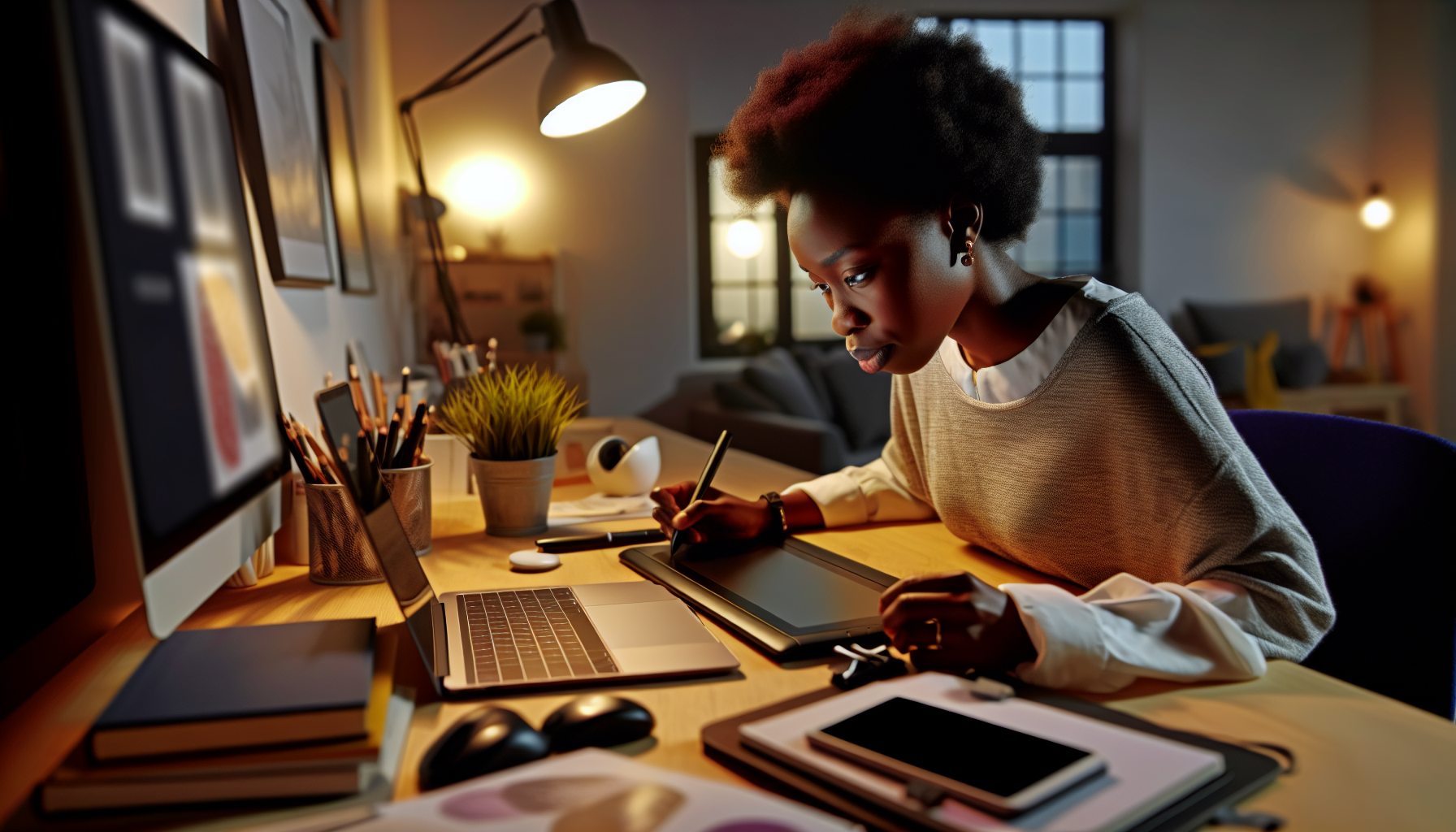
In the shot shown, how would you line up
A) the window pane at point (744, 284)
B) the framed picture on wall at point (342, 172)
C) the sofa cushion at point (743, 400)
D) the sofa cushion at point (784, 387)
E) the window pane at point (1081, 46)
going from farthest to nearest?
1. the window pane at point (1081, 46)
2. the window pane at point (744, 284)
3. the sofa cushion at point (784, 387)
4. the sofa cushion at point (743, 400)
5. the framed picture on wall at point (342, 172)

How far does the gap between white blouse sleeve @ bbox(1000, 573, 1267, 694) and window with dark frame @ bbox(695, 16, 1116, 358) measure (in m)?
4.64

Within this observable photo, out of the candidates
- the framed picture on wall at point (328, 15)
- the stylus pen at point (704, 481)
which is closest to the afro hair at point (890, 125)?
the stylus pen at point (704, 481)

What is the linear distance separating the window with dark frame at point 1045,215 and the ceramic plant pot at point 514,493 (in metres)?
4.11

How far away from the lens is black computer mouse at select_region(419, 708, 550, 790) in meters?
0.51

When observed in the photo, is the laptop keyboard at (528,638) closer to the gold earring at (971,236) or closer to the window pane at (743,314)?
the gold earring at (971,236)

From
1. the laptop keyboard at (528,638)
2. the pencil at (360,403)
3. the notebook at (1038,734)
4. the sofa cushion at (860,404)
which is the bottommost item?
the sofa cushion at (860,404)

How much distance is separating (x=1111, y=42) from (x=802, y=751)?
6.55 metres

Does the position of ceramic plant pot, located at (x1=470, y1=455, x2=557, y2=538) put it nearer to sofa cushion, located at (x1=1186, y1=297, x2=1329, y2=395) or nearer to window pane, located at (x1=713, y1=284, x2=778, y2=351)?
window pane, located at (x1=713, y1=284, x2=778, y2=351)

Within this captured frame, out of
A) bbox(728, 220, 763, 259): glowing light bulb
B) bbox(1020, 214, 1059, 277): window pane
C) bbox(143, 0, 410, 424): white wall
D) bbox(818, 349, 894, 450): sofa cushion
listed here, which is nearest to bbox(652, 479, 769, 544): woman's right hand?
bbox(143, 0, 410, 424): white wall

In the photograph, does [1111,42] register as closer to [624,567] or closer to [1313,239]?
[1313,239]

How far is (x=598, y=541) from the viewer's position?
1.16 m

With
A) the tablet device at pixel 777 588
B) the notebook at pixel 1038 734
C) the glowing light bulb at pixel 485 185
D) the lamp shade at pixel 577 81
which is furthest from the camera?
the glowing light bulb at pixel 485 185

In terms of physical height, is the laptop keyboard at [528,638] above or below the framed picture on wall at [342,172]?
below

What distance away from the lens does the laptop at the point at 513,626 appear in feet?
2.23
